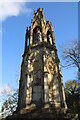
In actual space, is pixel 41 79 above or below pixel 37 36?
below

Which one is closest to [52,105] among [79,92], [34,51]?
[34,51]

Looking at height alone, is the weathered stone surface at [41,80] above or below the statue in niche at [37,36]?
below

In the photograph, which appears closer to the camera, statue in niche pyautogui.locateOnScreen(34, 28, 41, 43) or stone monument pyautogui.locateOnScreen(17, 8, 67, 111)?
stone monument pyautogui.locateOnScreen(17, 8, 67, 111)

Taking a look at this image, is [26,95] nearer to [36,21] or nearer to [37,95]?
[37,95]

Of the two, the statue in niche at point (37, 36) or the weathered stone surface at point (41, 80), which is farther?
the statue in niche at point (37, 36)

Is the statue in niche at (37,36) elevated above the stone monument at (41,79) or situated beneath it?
elevated above

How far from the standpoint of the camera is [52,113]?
26.5 feet

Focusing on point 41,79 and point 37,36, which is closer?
point 41,79

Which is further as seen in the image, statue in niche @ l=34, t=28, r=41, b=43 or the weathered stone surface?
statue in niche @ l=34, t=28, r=41, b=43

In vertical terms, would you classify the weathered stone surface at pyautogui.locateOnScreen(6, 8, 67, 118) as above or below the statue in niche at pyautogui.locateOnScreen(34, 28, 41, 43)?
below

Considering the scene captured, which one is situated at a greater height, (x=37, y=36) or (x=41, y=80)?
(x=37, y=36)

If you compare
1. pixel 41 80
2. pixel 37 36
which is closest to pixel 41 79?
pixel 41 80

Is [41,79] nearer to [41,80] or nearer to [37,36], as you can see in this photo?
[41,80]

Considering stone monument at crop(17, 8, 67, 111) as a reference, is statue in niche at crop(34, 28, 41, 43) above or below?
above
